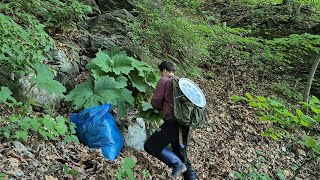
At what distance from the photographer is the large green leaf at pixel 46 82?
395cm

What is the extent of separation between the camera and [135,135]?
5066 mm

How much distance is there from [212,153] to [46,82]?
3427mm

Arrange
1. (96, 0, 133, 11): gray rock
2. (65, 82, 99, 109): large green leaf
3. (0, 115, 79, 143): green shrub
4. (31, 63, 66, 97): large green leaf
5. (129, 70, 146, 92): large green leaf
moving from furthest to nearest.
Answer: (96, 0, 133, 11): gray rock, (129, 70, 146, 92): large green leaf, (65, 82, 99, 109): large green leaf, (31, 63, 66, 97): large green leaf, (0, 115, 79, 143): green shrub

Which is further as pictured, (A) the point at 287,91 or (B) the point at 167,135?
(A) the point at 287,91

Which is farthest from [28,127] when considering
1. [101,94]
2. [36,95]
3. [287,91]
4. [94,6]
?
[287,91]

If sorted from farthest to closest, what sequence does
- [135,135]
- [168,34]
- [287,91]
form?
[287,91]
[168,34]
[135,135]

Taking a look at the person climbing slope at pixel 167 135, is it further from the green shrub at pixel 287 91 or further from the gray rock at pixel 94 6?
the green shrub at pixel 287 91

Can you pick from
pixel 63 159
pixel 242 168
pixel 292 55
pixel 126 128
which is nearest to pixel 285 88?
pixel 292 55

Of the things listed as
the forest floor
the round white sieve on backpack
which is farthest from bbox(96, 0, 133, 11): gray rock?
the round white sieve on backpack

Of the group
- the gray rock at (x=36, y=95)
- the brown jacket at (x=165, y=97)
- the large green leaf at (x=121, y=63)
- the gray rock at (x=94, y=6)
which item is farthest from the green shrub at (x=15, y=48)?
the gray rock at (x=94, y=6)

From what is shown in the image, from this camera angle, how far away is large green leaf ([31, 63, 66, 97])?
13.0 ft

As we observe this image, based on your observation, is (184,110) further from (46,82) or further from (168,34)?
(168,34)

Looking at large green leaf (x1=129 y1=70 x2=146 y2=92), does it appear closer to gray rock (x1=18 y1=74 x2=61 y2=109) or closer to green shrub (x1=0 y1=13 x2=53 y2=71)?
gray rock (x1=18 y1=74 x2=61 y2=109)

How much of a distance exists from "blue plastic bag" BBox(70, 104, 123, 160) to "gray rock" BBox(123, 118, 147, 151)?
1.46ft
